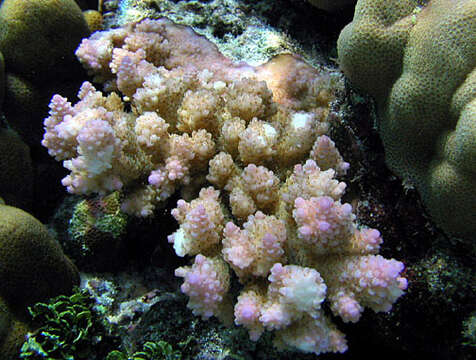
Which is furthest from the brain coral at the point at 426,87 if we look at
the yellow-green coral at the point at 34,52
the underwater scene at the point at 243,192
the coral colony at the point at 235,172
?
the yellow-green coral at the point at 34,52

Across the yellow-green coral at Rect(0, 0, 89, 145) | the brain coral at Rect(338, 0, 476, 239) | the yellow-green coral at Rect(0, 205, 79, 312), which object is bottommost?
the yellow-green coral at Rect(0, 205, 79, 312)

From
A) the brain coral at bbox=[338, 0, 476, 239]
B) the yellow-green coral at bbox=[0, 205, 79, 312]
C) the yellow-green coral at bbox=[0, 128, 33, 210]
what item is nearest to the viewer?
the brain coral at bbox=[338, 0, 476, 239]

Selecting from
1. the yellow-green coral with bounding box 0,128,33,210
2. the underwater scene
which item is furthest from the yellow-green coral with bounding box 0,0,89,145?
the yellow-green coral with bounding box 0,128,33,210

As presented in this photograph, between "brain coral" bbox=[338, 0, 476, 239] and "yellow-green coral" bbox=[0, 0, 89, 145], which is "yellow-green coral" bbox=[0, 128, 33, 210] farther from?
"brain coral" bbox=[338, 0, 476, 239]

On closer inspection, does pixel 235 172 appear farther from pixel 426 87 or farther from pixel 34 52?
pixel 34 52

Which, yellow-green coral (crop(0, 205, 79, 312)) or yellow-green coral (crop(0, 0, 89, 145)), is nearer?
yellow-green coral (crop(0, 205, 79, 312))

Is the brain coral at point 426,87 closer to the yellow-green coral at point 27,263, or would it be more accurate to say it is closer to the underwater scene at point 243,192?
the underwater scene at point 243,192
